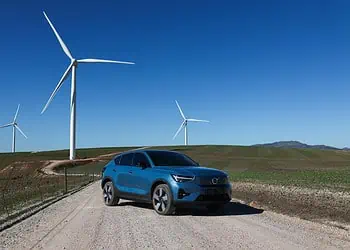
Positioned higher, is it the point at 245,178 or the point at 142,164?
the point at 142,164

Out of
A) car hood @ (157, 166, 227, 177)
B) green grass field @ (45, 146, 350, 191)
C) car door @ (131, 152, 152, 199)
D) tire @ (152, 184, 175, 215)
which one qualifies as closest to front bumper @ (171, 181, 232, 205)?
tire @ (152, 184, 175, 215)

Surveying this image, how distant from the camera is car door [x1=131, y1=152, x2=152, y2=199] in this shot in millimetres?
12085

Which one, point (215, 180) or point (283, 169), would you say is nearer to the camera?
point (215, 180)

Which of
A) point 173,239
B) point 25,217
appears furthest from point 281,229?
point 25,217

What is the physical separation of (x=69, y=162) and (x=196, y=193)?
203ft

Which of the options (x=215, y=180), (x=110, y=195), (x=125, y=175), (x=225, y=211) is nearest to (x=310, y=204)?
(x=225, y=211)

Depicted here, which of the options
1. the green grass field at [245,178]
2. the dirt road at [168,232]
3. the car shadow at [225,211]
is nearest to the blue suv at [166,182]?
the car shadow at [225,211]

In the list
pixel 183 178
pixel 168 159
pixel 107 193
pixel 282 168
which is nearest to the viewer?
pixel 183 178

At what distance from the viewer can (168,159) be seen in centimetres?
1268

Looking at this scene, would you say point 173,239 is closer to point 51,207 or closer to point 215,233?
point 215,233

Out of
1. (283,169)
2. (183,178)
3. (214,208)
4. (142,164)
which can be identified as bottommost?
(214,208)

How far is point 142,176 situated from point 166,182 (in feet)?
3.97

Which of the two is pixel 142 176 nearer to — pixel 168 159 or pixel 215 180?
pixel 168 159

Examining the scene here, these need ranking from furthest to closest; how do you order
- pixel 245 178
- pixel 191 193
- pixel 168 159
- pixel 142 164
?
pixel 245 178 → pixel 168 159 → pixel 142 164 → pixel 191 193
